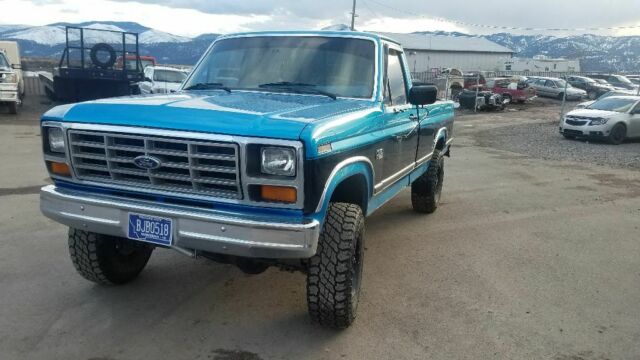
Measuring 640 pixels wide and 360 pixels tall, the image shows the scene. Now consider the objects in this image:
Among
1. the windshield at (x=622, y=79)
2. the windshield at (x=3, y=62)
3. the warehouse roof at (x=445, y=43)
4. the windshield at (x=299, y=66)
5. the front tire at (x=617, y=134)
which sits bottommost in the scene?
the front tire at (x=617, y=134)

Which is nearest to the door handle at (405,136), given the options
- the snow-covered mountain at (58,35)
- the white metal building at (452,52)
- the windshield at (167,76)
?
the windshield at (167,76)

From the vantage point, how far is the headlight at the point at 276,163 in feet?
10.2

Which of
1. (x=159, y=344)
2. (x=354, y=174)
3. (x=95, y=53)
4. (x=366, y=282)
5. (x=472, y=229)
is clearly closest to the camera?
(x=159, y=344)

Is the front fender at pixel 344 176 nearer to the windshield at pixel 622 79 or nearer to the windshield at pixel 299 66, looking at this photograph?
the windshield at pixel 299 66

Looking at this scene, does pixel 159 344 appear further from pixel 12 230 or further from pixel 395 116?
pixel 12 230

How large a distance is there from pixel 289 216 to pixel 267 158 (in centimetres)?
36

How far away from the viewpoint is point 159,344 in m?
3.55

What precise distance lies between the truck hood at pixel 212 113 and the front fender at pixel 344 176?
0.34 m

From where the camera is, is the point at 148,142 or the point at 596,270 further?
the point at 596,270

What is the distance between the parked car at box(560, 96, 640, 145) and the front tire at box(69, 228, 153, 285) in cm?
1507

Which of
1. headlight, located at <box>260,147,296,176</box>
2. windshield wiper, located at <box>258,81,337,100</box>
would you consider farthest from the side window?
headlight, located at <box>260,147,296,176</box>

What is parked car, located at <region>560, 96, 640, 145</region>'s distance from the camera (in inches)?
633

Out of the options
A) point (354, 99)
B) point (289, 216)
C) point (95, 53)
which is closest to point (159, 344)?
point (289, 216)

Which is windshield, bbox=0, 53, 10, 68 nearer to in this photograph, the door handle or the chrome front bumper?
the door handle
